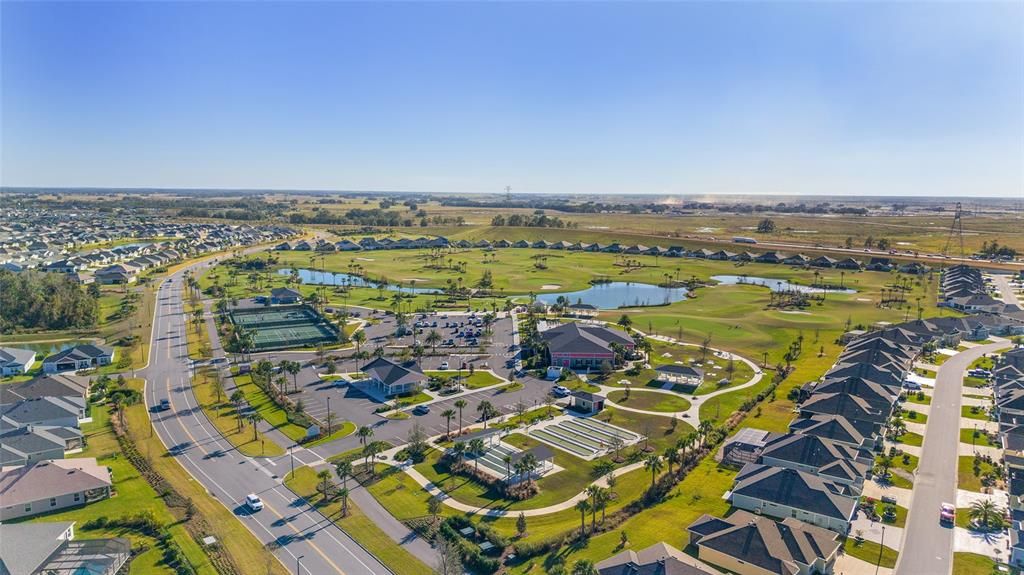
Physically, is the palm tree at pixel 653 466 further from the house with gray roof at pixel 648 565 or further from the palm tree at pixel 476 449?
the palm tree at pixel 476 449

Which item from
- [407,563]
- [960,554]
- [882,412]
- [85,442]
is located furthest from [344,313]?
[960,554]

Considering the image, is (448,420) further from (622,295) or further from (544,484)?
(622,295)

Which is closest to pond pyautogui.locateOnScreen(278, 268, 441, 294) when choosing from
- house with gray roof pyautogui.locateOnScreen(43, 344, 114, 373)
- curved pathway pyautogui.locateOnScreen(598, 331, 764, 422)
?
house with gray roof pyautogui.locateOnScreen(43, 344, 114, 373)

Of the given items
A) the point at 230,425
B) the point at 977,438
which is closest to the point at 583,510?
the point at 230,425

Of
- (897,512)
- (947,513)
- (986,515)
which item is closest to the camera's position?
(986,515)

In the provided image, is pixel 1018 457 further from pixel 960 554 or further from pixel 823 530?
pixel 823 530

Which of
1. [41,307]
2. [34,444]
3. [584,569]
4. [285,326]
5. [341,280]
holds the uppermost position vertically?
[41,307]

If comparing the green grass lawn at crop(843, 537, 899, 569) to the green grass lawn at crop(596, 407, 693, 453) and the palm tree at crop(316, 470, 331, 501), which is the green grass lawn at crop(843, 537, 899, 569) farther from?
the palm tree at crop(316, 470, 331, 501)

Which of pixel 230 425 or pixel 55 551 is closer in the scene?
pixel 55 551
